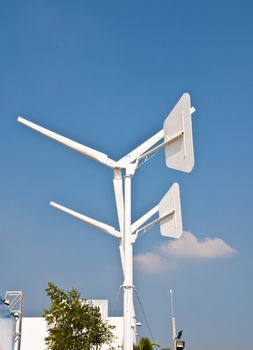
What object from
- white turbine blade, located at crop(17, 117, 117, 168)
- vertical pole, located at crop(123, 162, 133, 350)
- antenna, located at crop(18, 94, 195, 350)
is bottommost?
vertical pole, located at crop(123, 162, 133, 350)

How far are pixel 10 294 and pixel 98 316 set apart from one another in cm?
1055

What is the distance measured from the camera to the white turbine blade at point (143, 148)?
19203mm

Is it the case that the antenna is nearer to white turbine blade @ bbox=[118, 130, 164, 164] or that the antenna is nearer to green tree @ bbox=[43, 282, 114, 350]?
white turbine blade @ bbox=[118, 130, 164, 164]

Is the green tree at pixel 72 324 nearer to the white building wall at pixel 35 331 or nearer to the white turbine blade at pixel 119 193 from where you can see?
the white turbine blade at pixel 119 193

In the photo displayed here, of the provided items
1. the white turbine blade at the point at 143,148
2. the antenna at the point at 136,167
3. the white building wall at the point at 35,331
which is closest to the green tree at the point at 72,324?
the antenna at the point at 136,167

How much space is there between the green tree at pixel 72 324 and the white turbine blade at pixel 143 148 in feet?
58.2

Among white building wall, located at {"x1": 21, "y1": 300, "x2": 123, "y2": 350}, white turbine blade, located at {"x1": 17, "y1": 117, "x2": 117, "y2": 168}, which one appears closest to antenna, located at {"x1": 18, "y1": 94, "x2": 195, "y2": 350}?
white turbine blade, located at {"x1": 17, "y1": 117, "x2": 117, "y2": 168}

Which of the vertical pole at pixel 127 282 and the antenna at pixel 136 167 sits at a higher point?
the antenna at pixel 136 167

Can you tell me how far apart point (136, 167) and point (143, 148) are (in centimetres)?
221

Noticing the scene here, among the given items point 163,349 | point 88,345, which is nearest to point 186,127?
point 88,345

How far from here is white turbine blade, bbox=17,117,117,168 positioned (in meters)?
19.8

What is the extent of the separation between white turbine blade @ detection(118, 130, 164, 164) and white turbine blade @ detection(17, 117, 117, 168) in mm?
645

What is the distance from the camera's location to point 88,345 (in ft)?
115

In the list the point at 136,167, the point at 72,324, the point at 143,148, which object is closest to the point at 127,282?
the point at 136,167
